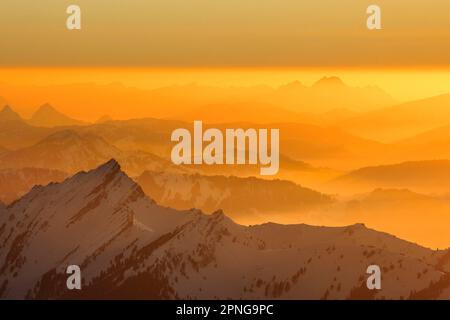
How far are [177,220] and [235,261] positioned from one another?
1073 inches

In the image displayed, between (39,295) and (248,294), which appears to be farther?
(39,295)

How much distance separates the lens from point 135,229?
196000 mm

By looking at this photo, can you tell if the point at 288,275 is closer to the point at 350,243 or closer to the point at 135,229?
the point at 350,243

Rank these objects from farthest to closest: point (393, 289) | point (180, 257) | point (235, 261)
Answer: point (180, 257) < point (235, 261) < point (393, 289)

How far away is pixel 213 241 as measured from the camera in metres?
176

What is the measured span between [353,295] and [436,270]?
1592 centimetres

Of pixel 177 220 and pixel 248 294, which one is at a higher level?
pixel 177 220

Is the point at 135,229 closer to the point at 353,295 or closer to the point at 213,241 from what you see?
the point at 213,241
